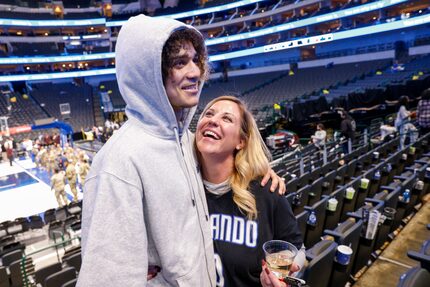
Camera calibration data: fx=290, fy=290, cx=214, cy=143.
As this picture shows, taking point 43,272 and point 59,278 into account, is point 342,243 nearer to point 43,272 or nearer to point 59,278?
point 59,278

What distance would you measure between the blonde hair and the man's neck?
4 centimetres

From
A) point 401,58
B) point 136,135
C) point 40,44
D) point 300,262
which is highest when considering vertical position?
point 40,44

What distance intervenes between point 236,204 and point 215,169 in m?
0.23

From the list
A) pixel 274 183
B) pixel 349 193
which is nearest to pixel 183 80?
pixel 274 183

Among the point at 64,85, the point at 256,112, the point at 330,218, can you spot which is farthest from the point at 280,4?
the point at 330,218

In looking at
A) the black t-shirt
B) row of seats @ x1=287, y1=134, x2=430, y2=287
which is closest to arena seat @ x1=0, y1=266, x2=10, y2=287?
row of seats @ x1=287, y1=134, x2=430, y2=287

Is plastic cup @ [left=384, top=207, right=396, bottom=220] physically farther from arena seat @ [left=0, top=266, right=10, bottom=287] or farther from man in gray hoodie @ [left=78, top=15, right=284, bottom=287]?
arena seat @ [left=0, top=266, right=10, bottom=287]

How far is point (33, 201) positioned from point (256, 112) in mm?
12367

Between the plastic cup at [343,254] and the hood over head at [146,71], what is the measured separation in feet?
5.61

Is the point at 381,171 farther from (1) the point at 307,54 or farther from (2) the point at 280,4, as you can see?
(2) the point at 280,4

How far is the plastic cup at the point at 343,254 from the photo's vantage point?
2118mm

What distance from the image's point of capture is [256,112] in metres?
17.9

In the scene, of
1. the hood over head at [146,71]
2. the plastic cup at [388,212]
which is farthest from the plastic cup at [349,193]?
the hood over head at [146,71]

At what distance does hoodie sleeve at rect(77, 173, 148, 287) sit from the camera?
34.7 inches
